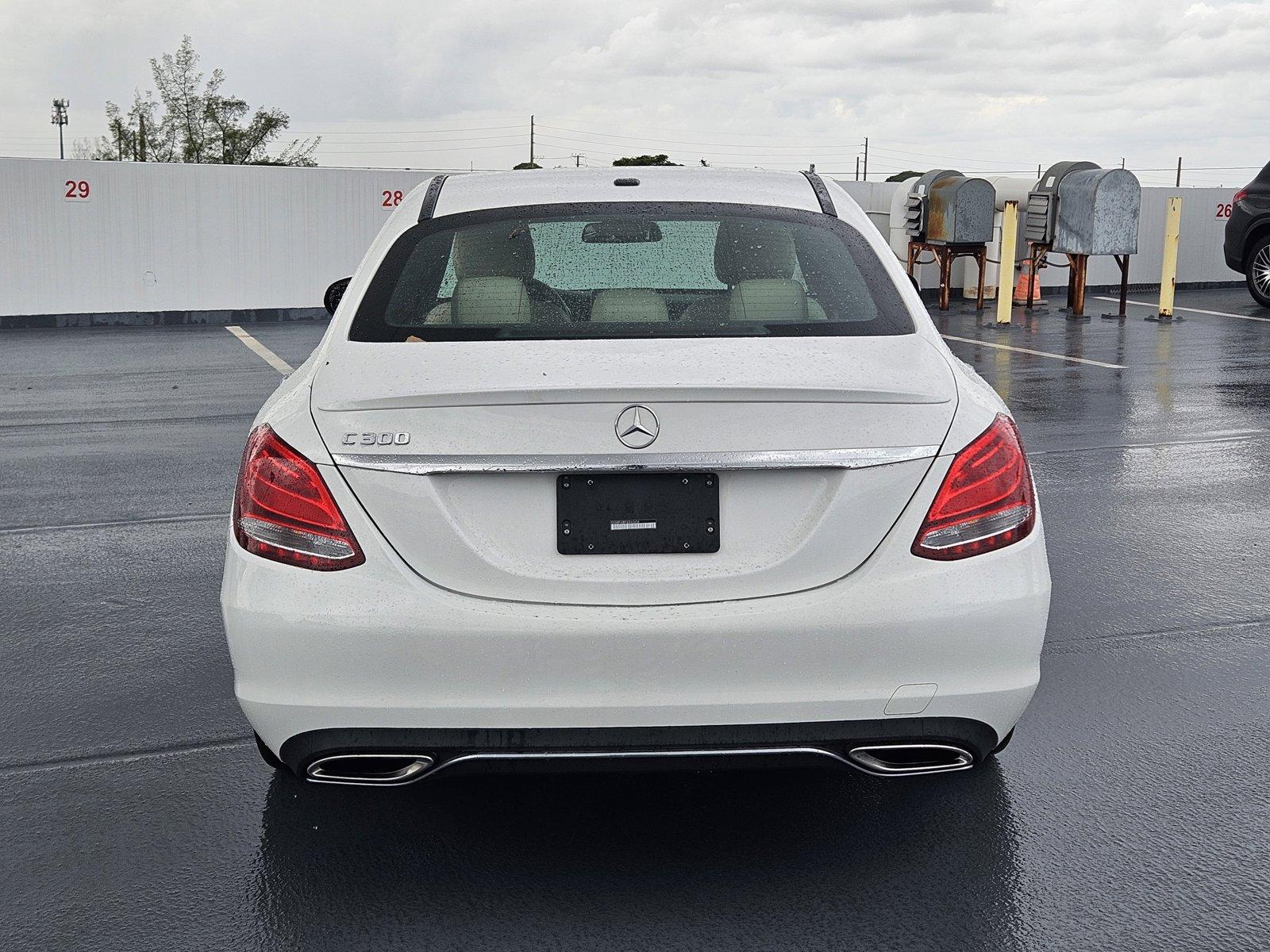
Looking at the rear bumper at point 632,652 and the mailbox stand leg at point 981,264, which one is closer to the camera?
the rear bumper at point 632,652

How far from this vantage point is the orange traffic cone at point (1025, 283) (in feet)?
62.7

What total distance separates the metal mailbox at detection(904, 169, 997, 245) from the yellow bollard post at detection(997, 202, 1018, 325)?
86 centimetres

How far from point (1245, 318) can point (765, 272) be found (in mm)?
16063

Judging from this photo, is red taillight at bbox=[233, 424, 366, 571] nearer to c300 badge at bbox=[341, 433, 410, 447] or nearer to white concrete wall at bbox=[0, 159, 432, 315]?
c300 badge at bbox=[341, 433, 410, 447]

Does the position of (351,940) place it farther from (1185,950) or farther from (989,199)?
(989,199)

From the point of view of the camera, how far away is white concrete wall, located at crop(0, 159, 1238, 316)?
18.2m

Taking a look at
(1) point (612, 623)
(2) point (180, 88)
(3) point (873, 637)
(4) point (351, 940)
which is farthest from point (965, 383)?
(2) point (180, 88)

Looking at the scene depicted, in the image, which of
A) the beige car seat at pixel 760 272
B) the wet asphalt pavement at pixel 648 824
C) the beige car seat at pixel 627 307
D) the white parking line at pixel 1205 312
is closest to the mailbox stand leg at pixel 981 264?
the white parking line at pixel 1205 312

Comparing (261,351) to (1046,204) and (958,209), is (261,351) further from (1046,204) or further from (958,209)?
(1046,204)

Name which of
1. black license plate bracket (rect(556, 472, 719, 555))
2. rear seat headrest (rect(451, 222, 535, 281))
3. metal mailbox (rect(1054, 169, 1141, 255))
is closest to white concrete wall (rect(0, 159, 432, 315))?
metal mailbox (rect(1054, 169, 1141, 255))

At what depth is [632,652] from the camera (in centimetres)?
268

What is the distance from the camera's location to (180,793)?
3.52 m

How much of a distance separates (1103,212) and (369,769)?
16.1m

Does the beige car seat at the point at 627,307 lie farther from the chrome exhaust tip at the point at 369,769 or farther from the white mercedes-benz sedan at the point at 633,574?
the chrome exhaust tip at the point at 369,769
